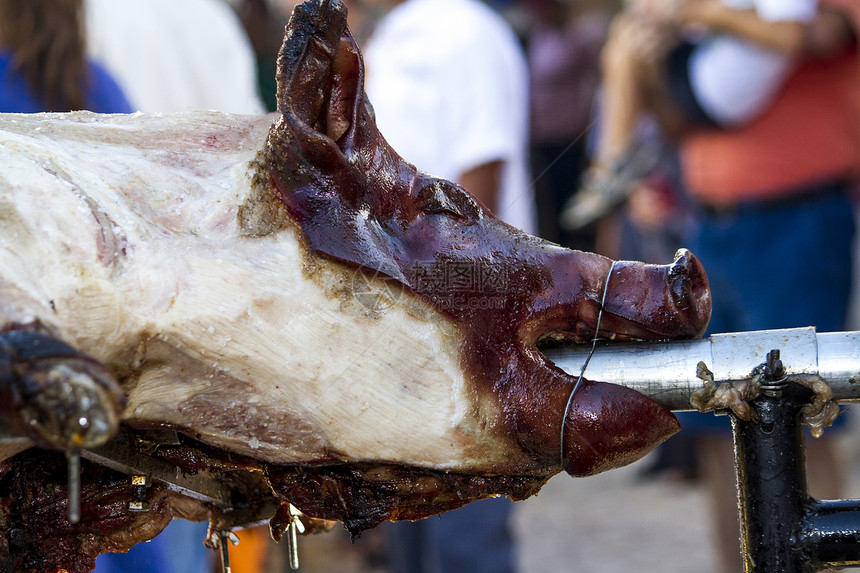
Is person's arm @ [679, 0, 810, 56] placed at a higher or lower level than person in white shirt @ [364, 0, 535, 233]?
higher

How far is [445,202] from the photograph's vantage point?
125cm

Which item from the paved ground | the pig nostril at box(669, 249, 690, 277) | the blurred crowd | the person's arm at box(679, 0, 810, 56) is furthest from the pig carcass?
the paved ground

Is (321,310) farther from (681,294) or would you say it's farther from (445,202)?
(681,294)

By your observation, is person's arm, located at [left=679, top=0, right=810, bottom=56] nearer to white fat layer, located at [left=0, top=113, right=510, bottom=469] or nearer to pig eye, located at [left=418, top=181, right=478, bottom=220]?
pig eye, located at [left=418, top=181, right=478, bottom=220]

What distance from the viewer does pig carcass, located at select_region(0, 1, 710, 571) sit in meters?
1.13

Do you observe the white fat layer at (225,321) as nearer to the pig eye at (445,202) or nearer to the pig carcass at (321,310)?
the pig carcass at (321,310)

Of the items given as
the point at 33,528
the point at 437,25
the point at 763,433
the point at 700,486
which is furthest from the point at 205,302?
the point at 700,486

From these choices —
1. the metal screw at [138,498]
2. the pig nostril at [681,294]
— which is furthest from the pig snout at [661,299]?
the metal screw at [138,498]

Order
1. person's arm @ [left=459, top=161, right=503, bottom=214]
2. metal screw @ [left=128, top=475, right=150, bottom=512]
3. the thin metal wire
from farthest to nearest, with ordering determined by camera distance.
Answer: person's arm @ [left=459, top=161, right=503, bottom=214]
metal screw @ [left=128, top=475, right=150, bottom=512]
the thin metal wire

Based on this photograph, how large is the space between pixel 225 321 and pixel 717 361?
0.63 meters

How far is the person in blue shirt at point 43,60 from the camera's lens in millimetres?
2232

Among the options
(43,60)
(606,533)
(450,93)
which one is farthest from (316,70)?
(606,533)

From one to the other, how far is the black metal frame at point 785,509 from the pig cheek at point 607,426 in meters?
0.13

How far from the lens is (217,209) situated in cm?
→ 119
